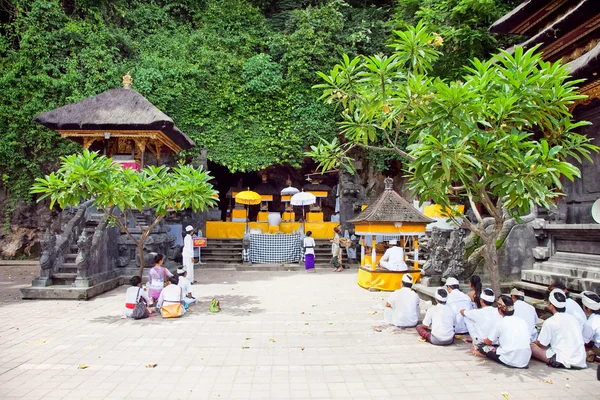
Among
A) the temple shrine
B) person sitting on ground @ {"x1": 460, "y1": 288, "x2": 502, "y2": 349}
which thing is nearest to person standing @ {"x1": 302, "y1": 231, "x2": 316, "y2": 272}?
the temple shrine

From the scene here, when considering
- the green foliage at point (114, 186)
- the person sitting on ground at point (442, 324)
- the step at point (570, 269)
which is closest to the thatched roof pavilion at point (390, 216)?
the step at point (570, 269)

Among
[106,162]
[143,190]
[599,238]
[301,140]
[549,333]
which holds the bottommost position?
[549,333]

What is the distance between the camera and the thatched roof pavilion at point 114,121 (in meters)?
14.4

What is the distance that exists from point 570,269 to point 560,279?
1.31ft

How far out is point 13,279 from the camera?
1355 centimetres

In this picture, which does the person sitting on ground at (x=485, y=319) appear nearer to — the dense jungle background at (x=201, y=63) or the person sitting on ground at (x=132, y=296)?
the person sitting on ground at (x=132, y=296)

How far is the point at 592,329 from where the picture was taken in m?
5.72

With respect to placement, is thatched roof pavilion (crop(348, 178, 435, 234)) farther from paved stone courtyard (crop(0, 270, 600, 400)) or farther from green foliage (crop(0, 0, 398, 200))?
green foliage (crop(0, 0, 398, 200))

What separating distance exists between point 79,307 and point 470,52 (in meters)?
17.7

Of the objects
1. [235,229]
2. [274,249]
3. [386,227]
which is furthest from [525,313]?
[235,229]

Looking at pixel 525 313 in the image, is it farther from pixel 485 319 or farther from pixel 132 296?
pixel 132 296

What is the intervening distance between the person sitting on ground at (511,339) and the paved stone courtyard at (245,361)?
0.15 meters

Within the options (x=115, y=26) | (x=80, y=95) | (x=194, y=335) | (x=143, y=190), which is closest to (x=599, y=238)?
(x=194, y=335)

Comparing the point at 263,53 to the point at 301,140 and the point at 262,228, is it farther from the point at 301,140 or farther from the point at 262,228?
the point at 262,228
